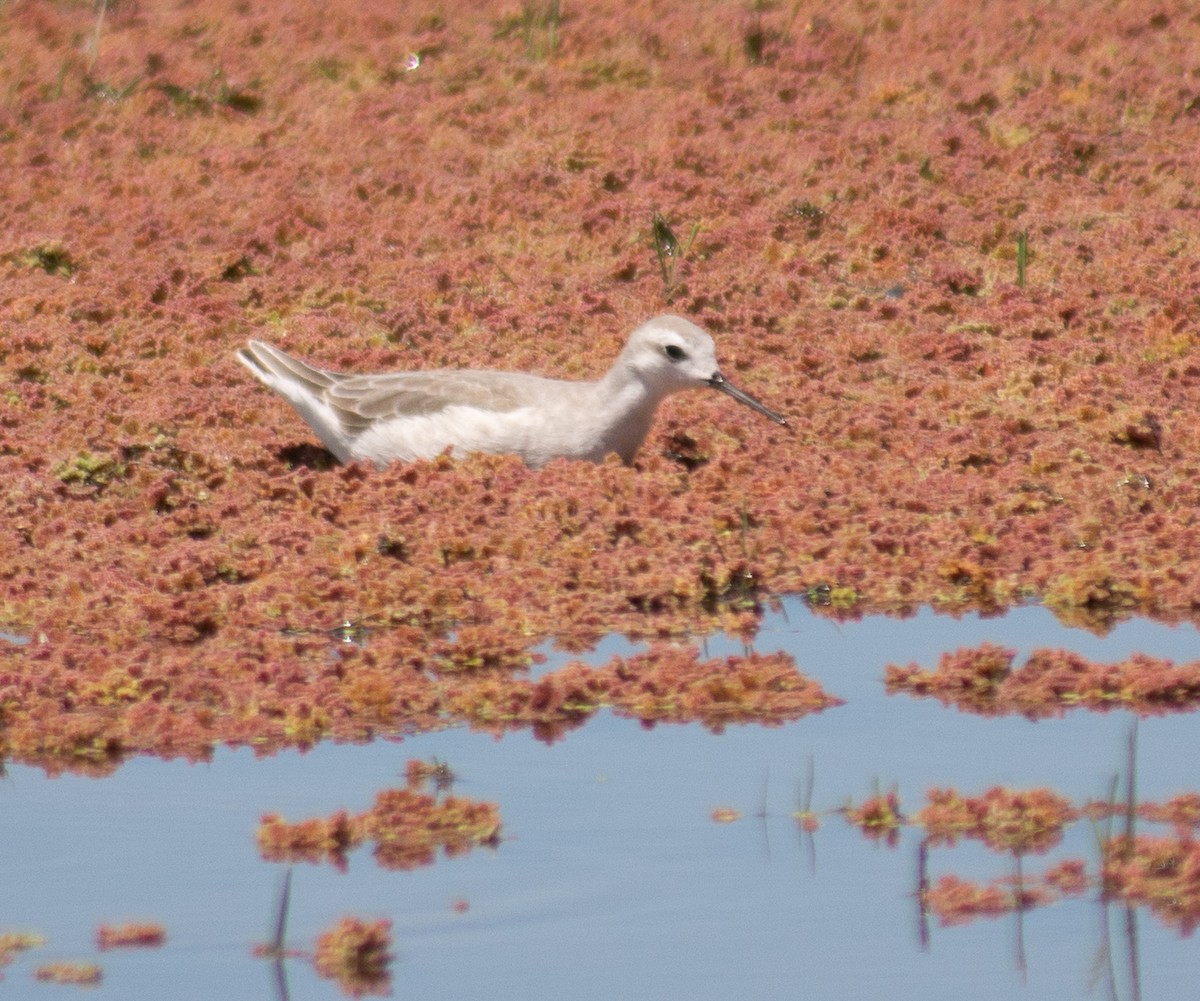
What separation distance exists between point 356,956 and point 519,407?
4427 mm

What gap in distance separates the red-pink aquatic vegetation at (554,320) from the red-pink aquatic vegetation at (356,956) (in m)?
1.50

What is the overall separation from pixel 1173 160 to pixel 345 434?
535cm

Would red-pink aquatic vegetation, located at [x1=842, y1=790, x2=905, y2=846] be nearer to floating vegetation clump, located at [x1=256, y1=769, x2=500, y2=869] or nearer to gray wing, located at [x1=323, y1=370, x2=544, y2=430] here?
floating vegetation clump, located at [x1=256, y1=769, x2=500, y2=869]

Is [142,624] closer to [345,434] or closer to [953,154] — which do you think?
[345,434]

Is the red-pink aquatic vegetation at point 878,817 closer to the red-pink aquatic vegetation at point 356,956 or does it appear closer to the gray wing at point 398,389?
the red-pink aquatic vegetation at point 356,956

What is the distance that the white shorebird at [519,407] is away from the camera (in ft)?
29.9

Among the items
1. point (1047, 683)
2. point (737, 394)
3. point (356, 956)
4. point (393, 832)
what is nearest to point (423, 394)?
point (737, 394)

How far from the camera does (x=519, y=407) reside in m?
9.14

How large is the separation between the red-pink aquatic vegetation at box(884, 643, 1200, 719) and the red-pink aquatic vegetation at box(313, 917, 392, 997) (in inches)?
91.9

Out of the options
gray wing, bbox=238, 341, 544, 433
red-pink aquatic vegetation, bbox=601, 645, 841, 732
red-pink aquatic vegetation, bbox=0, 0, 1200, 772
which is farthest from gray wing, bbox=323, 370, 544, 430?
red-pink aquatic vegetation, bbox=601, 645, 841, 732

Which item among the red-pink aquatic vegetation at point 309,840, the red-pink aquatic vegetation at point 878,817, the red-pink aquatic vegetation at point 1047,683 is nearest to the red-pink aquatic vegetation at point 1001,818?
the red-pink aquatic vegetation at point 878,817

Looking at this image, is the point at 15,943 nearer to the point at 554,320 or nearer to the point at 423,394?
the point at 423,394

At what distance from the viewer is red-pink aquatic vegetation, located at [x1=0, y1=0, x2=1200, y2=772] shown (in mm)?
7539

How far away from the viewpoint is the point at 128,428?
365 inches
